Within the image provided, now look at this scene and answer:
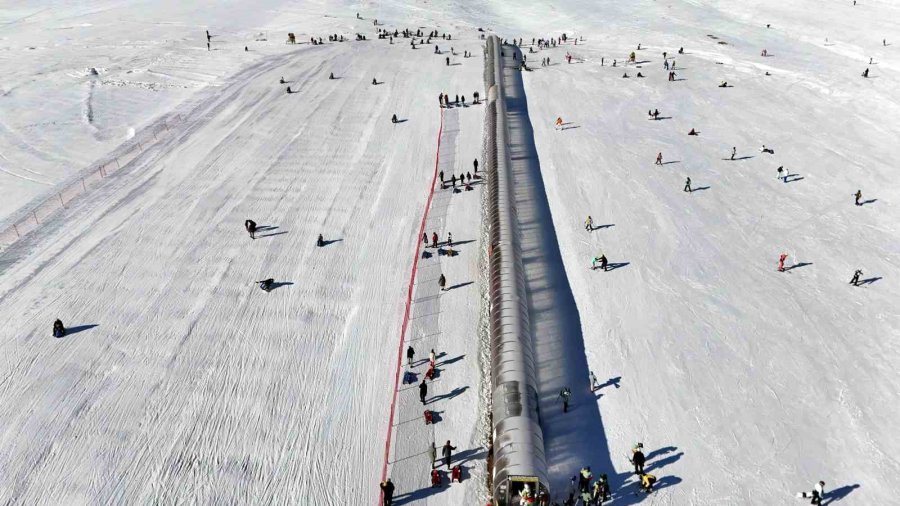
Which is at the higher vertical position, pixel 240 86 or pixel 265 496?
pixel 240 86

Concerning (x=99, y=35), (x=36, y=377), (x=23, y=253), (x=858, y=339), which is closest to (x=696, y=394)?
(x=858, y=339)

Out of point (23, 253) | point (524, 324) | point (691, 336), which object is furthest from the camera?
point (23, 253)

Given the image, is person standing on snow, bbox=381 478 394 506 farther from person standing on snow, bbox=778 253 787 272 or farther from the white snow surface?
person standing on snow, bbox=778 253 787 272

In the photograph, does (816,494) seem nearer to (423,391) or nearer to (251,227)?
(423,391)

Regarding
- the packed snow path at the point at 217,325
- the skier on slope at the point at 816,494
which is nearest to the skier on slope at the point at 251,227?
the packed snow path at the point at 217,325

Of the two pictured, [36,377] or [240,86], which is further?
[240,86]

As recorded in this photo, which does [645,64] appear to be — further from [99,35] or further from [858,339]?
[99,35]

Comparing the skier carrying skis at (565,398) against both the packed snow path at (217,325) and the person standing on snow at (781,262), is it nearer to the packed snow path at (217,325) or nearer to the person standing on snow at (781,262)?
the packed snow path at (217,325)
